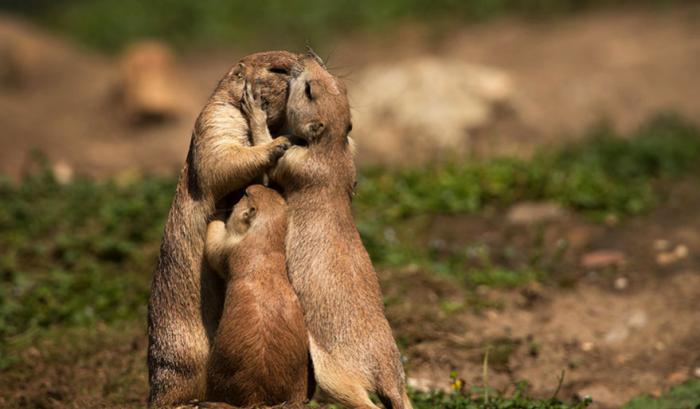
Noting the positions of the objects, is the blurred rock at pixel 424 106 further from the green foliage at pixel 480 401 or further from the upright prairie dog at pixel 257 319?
the upright prairie dog at pixel 257 319

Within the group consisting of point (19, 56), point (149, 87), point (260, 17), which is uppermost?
point (260, 17)

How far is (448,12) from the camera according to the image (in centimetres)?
1463

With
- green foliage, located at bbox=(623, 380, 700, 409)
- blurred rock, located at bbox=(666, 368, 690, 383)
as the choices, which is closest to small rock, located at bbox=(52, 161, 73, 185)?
blurred rock, located at bbox=(666, 368, 690, 383)

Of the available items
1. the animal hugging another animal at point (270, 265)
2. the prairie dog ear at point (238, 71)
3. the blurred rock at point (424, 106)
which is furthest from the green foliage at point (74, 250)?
the blurred rock at point (424, 106)

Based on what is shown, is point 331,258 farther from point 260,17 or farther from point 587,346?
point 260,17

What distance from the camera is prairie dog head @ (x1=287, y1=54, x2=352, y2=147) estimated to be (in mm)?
4121

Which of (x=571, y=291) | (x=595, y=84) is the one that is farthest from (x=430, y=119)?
(x=571, y=291)

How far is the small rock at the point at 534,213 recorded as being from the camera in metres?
8.25

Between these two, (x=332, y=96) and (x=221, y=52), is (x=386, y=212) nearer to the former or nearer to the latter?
(x=332, y=96)

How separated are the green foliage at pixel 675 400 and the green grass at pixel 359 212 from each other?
7.19ft

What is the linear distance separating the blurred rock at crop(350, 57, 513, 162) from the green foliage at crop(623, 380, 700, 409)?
520 cm

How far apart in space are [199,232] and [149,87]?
8456 mm

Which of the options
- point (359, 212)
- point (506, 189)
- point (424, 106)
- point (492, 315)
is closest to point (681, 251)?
point (506, 189)

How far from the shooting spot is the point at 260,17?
51.2 feet
